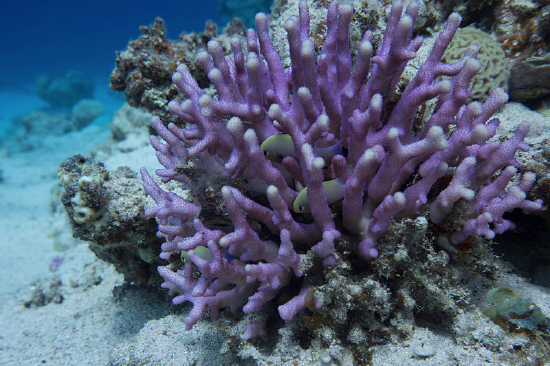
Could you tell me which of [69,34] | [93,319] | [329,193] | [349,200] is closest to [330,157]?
[329,193]

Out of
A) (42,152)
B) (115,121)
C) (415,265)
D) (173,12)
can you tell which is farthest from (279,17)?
(173,12)

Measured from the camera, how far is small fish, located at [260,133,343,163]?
2.12 metres

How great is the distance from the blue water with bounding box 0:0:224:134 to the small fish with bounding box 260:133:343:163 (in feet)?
152

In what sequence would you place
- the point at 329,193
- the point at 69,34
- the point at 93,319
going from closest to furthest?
the point at 329,193
the point at 93,319
the point at 69,34

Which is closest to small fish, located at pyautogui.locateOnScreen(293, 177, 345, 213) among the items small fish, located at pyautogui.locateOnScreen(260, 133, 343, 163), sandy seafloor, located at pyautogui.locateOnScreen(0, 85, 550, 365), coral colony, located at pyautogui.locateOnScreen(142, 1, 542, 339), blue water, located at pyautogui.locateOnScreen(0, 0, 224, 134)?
coral colony, located at pyautogui.locateOnScreen(142, 1, 542, 339)

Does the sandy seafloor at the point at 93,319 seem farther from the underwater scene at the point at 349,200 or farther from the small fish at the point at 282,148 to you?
the small fish at the point at 282,148

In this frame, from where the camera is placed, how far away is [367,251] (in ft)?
6.55

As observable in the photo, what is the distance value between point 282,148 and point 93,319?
166 inches

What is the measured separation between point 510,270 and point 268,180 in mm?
2214

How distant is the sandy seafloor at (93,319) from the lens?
84.7 inches

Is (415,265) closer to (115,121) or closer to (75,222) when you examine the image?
(75,222)

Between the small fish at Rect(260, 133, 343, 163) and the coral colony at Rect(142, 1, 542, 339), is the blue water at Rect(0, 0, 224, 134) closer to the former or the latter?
the coral colony at Rect(142, 1, 542, 339)

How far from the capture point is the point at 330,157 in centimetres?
223

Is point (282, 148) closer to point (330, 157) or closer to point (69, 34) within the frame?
point (330, 157)
